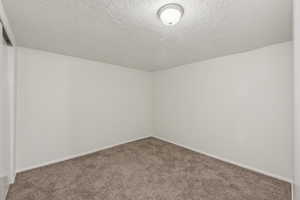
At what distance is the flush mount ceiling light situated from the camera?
121cm

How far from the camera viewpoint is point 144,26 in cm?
158

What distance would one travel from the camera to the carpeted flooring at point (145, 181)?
65.0 inches

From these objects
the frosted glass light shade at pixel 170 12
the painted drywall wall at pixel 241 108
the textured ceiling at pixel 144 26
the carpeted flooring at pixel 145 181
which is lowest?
the carpeted flooring at pixel 145 181

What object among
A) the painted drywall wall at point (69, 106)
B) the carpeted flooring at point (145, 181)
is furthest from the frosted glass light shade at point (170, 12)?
the painted drywall wall at point (69, 106)

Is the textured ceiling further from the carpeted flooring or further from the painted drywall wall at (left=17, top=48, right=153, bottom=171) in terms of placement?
the carpeted flooring

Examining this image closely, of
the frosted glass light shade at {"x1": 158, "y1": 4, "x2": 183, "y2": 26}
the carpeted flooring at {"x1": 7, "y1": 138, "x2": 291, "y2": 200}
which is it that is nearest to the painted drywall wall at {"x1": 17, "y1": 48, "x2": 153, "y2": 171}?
the carpeted flooring at {"x1": 7, "y1": 138, "x2": 291, "y2": 200}

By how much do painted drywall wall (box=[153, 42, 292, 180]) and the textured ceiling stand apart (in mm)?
336

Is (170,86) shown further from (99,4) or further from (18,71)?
(18,71)

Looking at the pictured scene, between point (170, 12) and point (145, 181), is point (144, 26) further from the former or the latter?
point (145, 181)

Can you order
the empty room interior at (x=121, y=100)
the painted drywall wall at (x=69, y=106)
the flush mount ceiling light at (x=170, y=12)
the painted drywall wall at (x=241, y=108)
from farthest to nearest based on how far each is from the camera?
the painted drywall wall at (x=69, y=106)
the painted drywall wall at (x=241, y=108)
the empty room interior at (x=121, y=100)
the flush mount ceiling light at (x=170, y=12)

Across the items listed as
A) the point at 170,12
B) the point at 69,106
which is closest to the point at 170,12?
the point at 170,12

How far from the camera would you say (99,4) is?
48.0 inches

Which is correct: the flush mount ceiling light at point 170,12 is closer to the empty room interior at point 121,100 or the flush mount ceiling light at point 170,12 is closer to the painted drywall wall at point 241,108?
the empty room interior at point 121,100

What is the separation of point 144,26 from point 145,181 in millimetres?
2213
